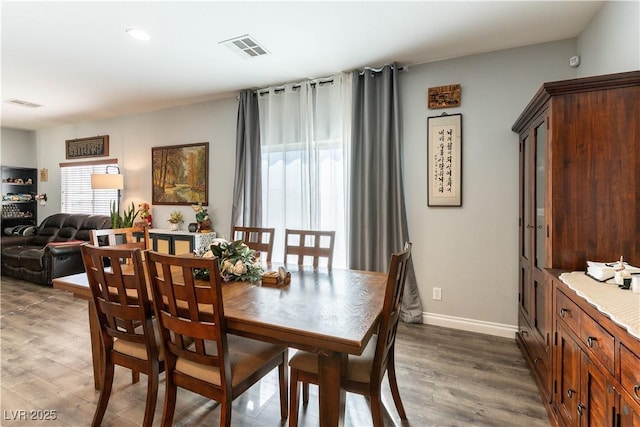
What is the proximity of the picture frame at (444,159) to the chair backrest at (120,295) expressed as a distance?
262 cm

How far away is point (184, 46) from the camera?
2.82 metres

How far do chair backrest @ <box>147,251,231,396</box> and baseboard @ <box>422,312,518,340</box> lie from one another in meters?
2.39

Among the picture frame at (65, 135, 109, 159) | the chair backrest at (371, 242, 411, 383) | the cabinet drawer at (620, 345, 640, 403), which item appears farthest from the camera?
the picture frame at (65, 135, 109, 159)

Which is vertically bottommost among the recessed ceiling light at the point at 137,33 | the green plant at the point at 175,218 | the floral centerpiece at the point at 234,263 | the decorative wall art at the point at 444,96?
the floral centerpiece at the point at 234,263

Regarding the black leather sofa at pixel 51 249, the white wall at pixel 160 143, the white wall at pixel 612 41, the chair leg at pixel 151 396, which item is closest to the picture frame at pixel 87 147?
the white wall at pixel 160 143

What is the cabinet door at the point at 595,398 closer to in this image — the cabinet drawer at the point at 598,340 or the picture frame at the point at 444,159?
the cabinet drawer at the point at 598,340

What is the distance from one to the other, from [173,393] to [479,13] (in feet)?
10.4

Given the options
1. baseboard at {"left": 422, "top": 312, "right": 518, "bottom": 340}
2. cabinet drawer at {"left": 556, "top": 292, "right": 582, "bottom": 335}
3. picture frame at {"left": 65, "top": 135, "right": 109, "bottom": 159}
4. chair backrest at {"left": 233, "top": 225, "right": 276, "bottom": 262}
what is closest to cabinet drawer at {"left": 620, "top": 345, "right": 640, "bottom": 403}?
cabinet drawer at {"left": 556, "top": 292, "right": 582, "bottom": 335}

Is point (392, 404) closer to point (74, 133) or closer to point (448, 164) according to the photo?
point (448, 164)

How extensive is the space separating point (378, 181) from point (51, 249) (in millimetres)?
4722

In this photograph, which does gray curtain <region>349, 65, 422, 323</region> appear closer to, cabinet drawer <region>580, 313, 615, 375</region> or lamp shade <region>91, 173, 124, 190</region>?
cabinet drawer <region>580, 313, 615, 375</region>

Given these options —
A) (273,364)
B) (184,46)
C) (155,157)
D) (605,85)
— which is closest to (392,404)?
(273,364)

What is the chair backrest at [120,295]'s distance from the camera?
1.47m

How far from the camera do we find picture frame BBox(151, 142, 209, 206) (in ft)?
14.5
